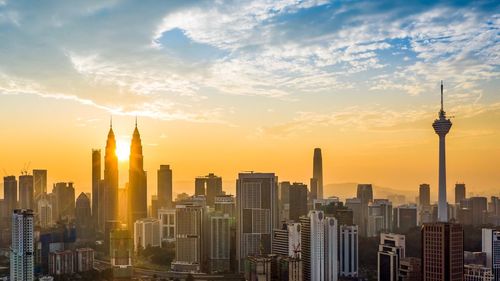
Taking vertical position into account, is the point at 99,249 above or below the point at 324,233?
below

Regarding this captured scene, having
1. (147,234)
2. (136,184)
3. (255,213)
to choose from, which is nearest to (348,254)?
(255,213)

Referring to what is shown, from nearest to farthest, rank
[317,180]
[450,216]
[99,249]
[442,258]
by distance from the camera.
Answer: [442,258] → [99,249] → [450,216] → [317,180]

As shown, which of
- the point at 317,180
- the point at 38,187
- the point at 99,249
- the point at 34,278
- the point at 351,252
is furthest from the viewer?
the point at 317,180

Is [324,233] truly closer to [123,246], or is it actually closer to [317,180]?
[123,246]

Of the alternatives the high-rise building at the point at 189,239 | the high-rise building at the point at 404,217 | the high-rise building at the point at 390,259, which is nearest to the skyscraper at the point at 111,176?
the high-rise building at the point at 189,239

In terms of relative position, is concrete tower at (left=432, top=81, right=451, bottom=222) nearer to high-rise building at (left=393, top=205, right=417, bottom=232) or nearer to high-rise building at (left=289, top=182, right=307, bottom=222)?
high-rise building at (left=393, top=205, right=417, bottom=232)

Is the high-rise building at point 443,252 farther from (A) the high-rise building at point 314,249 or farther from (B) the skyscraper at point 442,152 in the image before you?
(B) the skyscraper at point 442,152

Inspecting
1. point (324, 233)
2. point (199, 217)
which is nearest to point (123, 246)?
point (199, 217)
